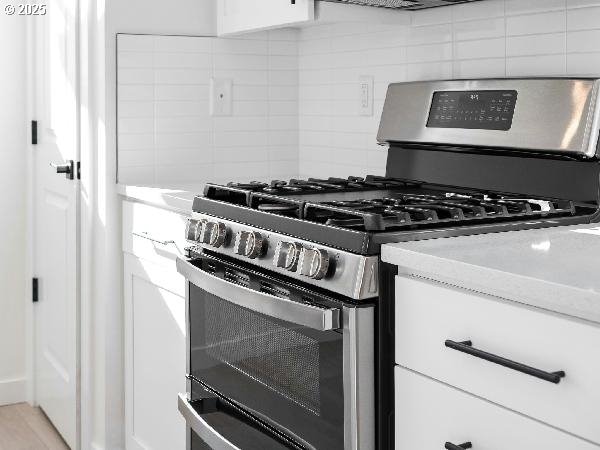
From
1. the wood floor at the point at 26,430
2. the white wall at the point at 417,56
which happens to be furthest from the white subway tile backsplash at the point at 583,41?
the wood floor at the point at 26,430

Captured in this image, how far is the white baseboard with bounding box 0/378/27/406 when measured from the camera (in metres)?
3.47

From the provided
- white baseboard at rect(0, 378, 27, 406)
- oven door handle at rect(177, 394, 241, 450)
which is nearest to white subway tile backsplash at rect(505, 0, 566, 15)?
oven door handle at rect(177, 394, 241, 450)

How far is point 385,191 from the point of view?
215 centimetres

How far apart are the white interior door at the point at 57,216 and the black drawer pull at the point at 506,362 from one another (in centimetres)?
Result: 186

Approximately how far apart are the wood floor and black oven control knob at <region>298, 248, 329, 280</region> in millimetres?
1859

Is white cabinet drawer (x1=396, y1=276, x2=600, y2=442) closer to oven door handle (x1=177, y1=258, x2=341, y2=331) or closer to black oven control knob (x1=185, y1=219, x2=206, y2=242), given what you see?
oven door handle (x1=177, y1=258, x2=341, y2=331)

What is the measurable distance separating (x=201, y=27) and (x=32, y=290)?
1.31m

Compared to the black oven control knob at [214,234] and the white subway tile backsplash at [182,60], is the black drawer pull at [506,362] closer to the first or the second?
the black oven control knob at [214,234]

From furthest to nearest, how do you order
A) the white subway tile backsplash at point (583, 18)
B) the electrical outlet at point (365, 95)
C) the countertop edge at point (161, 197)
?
the electrical outlet at point (365, 95) → the countertop edge at point (161, 197) → the white subway tile backsplash at point (583, 18)

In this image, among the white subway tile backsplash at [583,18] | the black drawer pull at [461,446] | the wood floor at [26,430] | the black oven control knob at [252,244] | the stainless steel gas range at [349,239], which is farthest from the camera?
the wood floor at [26,430]

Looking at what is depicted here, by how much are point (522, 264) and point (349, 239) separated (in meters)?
0.32

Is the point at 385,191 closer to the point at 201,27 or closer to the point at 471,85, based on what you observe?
the point at 471,85

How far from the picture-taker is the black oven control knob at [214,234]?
6.27 feet

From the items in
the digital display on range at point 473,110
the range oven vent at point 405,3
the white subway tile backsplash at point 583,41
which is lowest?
the digital display on range at point 473,110
